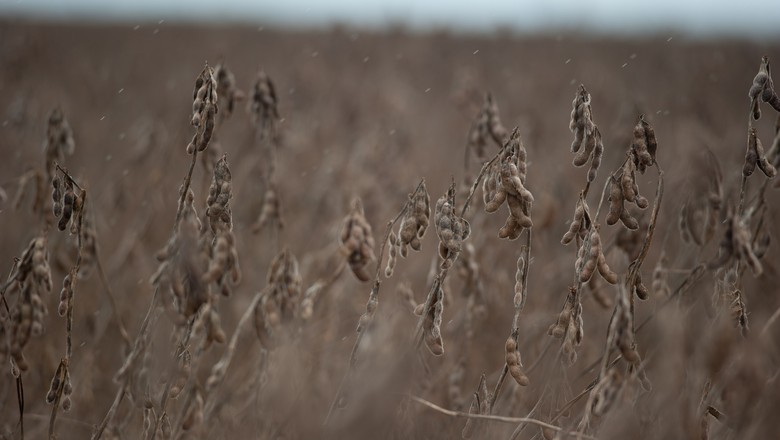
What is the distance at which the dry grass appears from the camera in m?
1.49

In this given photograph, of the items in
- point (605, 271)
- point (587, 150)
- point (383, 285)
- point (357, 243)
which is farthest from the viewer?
point (383, 285)

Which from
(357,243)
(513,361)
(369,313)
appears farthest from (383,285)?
(513,361)

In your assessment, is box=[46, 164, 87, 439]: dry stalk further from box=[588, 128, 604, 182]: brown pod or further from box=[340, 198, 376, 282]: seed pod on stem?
box=[588, 128, 604, 182]: brown pod

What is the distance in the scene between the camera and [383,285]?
161 inches

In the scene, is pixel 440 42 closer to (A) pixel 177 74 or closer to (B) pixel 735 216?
(A) pixel 177 74

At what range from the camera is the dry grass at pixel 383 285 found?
4.90ft

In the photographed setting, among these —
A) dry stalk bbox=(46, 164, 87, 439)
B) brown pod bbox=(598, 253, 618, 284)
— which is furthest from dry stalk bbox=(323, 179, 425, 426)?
dry stalk bbox=(46, 164, 87, 439)

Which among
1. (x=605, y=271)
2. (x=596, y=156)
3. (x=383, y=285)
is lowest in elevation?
(x=383, y=285)

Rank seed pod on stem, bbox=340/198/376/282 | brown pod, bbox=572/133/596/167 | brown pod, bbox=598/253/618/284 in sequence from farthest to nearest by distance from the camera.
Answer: seed pod on stem, bbox=340/198/376/282 < brown pod, bbox=572/133/596/167 < brown pod, bbox=598/253/618/284

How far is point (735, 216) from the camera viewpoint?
4.45 ft

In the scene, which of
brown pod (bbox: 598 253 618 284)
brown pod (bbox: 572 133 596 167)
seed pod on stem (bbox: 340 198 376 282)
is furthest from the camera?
seed pod on stem (bbox: 340 198 376 282)

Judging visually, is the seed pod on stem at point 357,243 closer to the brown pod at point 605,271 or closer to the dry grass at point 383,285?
the dry grass at point 383,285

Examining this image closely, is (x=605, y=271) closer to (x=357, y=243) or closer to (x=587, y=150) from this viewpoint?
(x=587, y=150)

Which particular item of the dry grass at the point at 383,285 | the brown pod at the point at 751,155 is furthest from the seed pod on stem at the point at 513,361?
the brown pod at the point at 751,155
